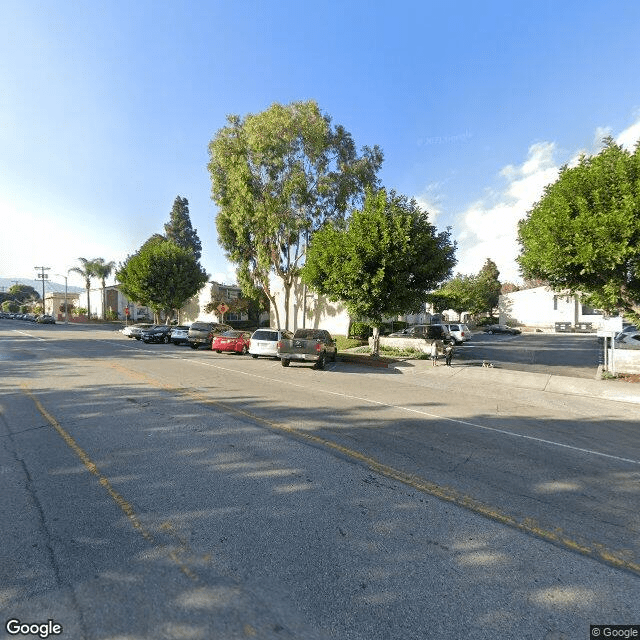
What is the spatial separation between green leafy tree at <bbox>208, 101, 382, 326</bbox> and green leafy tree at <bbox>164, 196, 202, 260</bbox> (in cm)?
4347

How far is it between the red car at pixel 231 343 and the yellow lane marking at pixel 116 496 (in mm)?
14974

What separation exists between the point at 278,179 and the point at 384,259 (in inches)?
524

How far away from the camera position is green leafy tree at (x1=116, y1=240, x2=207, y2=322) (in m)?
38.7

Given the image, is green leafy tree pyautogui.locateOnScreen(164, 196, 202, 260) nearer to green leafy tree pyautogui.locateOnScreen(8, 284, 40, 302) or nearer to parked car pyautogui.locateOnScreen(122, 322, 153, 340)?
parked car pyautogui.locateOnScreen(122, 322, 153, 340)

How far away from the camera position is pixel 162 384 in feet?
36.5

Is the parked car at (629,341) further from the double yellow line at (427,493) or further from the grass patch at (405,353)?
the double yellow line at (427,493)

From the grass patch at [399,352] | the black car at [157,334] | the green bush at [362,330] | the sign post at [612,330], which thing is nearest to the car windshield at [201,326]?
the black car at [157,334]

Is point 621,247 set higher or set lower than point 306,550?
higher

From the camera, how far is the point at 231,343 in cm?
2253

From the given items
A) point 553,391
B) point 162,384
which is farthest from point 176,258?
point 553,391

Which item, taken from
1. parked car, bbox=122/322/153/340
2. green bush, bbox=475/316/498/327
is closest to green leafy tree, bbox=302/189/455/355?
parked car, bbox=122/322/153/340

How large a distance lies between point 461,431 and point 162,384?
7962 millimetres

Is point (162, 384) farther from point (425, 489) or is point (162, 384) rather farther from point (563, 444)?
point (563, 444)

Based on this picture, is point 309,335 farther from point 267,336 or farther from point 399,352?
point 399,352
